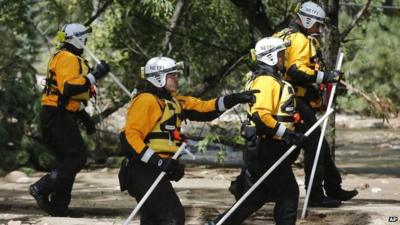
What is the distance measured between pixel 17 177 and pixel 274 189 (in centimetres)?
653

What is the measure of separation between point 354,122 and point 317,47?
2066 centimetres

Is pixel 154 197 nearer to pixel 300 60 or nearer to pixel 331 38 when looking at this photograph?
pixel 300 60

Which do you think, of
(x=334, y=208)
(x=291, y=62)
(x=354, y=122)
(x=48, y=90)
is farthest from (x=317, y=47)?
(x=354, y=122)

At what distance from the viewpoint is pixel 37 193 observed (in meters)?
9.02

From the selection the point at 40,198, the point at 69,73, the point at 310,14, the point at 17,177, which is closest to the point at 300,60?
the point at 310,14

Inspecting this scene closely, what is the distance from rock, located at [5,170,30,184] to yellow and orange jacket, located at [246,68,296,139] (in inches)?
245

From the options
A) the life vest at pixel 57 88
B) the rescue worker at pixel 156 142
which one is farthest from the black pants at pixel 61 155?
the rescue worker at pixel 156 142

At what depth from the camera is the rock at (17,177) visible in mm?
12955

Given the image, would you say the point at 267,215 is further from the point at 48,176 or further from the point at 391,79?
the point at 391,79

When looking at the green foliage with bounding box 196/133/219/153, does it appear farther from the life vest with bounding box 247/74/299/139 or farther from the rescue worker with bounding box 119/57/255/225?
the rescue worker with bounding box 119/57/255/225

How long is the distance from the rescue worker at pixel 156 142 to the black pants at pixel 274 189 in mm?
521

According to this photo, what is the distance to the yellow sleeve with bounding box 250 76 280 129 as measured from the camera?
23.9 ft

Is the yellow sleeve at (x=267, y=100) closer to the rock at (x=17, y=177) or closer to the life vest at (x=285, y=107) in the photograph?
the life vest at (x=285, y=107)

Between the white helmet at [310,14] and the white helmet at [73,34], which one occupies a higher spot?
the white helmet at [310,14]
